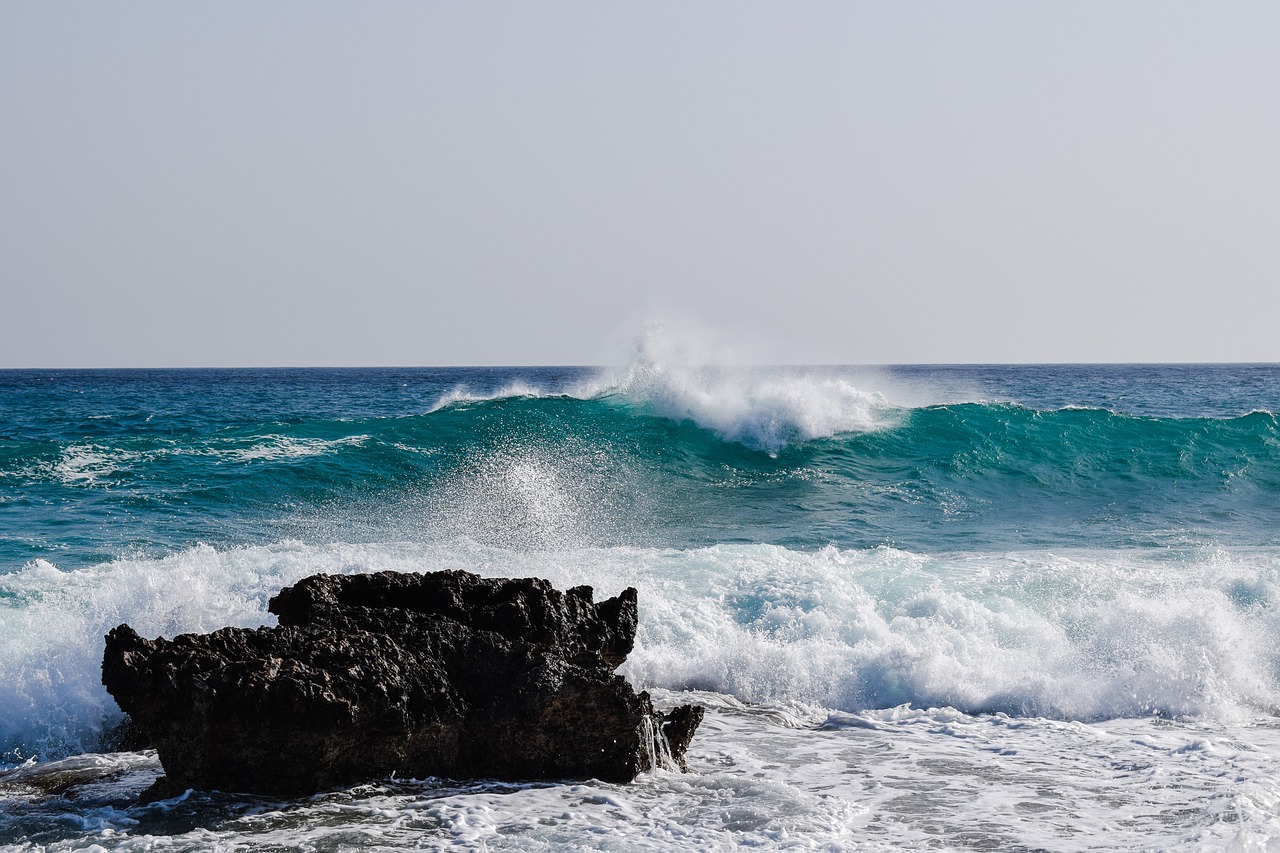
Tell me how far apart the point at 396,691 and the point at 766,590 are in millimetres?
4645

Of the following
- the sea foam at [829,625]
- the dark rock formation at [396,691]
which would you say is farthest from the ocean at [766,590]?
the dark rock formation at [396,691]

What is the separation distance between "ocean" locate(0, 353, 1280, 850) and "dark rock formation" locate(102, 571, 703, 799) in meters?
0.16

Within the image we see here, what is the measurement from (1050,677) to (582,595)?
11.8ft

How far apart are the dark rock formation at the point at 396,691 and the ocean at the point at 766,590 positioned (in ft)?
0.51

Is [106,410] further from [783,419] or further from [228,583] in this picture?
[228,583]

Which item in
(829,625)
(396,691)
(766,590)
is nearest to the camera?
(396,691)

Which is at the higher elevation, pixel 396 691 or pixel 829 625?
pixel 396 691

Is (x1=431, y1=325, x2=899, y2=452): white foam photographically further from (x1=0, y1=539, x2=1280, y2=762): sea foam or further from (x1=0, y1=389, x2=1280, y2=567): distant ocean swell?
(x1=0, y1=539, x2=1280, y2=762): sea foam

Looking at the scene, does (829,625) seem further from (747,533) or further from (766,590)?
(747,533)

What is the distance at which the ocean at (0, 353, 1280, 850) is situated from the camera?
4910mm

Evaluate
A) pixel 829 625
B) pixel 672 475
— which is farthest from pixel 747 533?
pixel 829 625

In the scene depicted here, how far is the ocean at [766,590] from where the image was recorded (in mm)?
4910

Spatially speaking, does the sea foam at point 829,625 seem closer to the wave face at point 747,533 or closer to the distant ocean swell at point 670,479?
the wave face at point 747,533

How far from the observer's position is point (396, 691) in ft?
16.7
